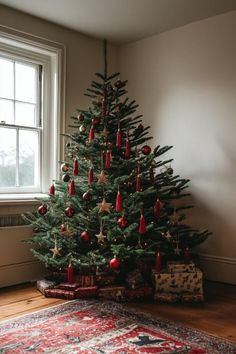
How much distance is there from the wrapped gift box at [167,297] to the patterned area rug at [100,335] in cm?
33

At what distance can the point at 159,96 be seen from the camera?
12.6 ft

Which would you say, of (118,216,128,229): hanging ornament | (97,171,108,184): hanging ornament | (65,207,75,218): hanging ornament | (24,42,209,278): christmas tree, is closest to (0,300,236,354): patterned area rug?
(24,42,209,278): christmas tree

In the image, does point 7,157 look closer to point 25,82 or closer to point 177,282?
point 25,82

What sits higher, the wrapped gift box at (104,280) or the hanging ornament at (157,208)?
the hanging ornament at (157,208)

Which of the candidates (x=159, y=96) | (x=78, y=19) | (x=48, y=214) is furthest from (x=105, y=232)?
(x=78, y=19)

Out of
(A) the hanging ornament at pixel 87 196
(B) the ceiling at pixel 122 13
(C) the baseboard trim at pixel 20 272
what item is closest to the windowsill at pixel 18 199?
(C) the baseboard trim at pixel 20 272

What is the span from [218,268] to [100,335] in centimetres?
160

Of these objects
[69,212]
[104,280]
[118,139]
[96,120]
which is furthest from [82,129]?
[104,280]

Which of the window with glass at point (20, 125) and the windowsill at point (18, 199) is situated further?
the window with glass at point (20, 125)

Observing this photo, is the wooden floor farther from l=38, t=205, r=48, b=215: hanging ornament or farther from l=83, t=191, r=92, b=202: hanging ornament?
l=83, t=191, r=92, b=202: hanging ornament

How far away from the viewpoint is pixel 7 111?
3.42 m

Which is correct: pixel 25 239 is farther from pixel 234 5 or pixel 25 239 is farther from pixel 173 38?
pixel 234 5

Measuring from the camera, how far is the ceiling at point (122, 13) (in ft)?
10.4

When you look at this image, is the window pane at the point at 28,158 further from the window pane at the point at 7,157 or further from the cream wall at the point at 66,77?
the cream wall at the point at 66,77
